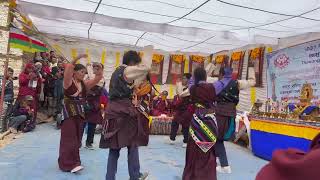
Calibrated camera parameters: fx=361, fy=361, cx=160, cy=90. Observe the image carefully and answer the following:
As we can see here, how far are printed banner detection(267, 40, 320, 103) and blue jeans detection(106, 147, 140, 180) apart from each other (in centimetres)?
403

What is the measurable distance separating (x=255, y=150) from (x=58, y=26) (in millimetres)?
4918

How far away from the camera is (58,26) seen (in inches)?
314

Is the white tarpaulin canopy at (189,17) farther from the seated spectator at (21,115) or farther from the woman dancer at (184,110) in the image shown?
the seated spectator at (21,115)

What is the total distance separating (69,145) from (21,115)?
13.3 feet

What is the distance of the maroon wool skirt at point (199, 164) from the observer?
4211mm

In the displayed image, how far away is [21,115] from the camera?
8328 mm

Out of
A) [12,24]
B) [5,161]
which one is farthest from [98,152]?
[12,24]

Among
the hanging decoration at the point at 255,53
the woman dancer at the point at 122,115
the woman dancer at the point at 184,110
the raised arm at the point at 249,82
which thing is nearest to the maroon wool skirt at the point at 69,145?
the woman dancer at the point at 122,115

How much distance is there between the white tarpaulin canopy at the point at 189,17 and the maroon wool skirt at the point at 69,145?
1997 millimetres

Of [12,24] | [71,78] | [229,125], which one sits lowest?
[229,125]

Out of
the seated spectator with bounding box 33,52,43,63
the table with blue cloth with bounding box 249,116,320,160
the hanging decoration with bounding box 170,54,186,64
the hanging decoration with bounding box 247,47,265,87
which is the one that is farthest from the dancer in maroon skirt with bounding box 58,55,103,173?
the hanging decoration with bounding box 170,54,186,64

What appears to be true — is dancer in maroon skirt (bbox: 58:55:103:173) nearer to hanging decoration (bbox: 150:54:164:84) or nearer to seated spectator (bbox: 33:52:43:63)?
seated spectator (bbox: 33:52:43:63)

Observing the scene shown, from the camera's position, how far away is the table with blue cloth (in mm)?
5340

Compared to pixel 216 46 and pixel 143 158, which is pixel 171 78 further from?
pixel 143 158
